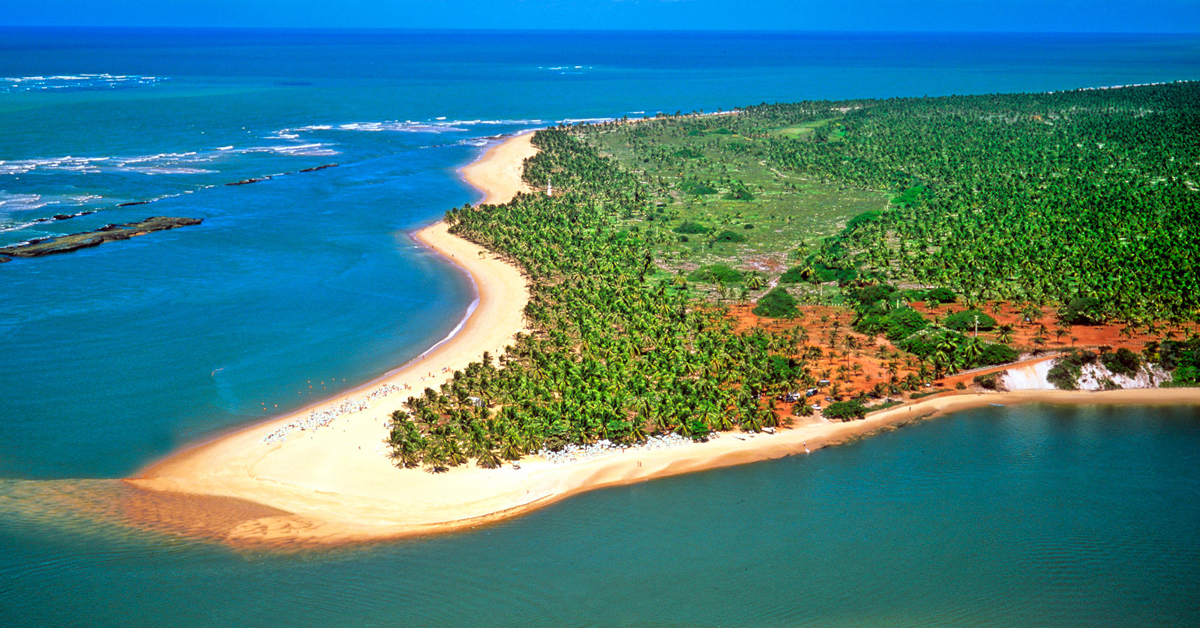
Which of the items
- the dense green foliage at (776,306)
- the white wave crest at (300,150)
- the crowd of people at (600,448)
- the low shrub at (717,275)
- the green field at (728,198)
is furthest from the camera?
the white wave crest at (300,150)

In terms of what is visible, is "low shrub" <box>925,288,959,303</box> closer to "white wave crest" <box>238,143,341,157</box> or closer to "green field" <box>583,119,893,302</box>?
"green field" <box>583,119,893,302</box>

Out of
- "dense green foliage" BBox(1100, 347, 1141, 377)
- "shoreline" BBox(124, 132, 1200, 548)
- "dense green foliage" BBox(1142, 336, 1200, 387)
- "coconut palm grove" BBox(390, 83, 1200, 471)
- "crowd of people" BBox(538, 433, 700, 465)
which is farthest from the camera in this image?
"dense green foliage" BBox(1100, 347, 1141, 377)

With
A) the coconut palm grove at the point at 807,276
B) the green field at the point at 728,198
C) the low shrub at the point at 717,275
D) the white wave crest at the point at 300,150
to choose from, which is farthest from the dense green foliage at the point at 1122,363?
the white wave crest at the point at 300,150

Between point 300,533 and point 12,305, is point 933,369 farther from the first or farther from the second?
point 12,305

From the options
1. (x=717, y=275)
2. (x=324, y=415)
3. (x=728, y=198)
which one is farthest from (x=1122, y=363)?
(x=728, y=198)

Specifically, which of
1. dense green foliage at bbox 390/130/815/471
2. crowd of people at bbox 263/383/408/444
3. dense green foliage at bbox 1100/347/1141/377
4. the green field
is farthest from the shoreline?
the green field

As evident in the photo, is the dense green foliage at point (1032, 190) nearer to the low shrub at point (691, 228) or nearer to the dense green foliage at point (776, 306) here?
the dense green foliage at point (776, 306)

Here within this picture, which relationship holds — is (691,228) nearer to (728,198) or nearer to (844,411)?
(728,198)
